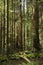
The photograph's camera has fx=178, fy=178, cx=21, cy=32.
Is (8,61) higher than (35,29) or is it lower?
lower

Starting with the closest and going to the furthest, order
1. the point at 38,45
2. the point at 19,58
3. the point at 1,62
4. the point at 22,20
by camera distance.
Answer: the point at 1,62 < the point at 19,58 < the point at 38,45 < the point at 22,20

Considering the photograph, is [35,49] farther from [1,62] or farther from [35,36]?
[1,62]

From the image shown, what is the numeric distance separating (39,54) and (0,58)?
246 cm

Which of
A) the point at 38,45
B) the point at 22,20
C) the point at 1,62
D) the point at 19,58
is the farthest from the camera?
the point at 22,20

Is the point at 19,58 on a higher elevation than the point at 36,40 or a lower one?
lower

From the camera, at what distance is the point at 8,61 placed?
988 cm

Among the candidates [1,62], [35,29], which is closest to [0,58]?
[1,62]

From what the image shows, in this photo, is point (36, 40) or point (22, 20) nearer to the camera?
point (36, 40)

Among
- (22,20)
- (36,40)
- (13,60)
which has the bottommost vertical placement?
(13,60)

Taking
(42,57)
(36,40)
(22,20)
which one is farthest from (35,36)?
(22,20)

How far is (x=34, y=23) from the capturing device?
489 inches

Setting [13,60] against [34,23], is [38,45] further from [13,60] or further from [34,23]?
[13,60]

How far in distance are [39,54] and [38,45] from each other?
1.04 meters

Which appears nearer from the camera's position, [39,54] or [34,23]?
[39,54]
